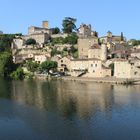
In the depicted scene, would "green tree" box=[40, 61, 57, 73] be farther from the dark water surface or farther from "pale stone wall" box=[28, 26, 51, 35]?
"pale stone wall" box=[28, 26, 51, 35]

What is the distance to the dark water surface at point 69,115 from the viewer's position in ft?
79.5

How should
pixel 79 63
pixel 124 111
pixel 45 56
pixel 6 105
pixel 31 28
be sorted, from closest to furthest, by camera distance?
pixel 124 111, pixel 6 105, pixel 79 63, pixel 45 56, pixel 31 28

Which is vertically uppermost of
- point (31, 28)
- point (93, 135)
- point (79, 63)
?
point (31, 28)

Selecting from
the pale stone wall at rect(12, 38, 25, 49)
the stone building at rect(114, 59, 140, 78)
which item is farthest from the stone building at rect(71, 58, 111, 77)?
the pale stone wall at rect(12, 38, 25, 49)

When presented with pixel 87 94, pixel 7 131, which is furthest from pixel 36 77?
pixel 7 131

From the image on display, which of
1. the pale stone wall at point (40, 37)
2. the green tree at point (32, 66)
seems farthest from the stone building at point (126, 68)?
the pale stone wall at point (40, 37)

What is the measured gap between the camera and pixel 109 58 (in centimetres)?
6944

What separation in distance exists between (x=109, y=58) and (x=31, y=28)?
30.2m

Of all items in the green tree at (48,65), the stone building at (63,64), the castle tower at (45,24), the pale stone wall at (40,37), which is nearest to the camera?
the green tree at (48,65)

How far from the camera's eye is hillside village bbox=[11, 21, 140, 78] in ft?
209

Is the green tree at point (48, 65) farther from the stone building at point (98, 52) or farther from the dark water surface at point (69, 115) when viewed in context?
the dark water surface at point (69, 115)

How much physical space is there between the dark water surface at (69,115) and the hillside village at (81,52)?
1844 centimetres

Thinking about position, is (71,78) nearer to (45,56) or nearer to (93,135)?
(45,56)

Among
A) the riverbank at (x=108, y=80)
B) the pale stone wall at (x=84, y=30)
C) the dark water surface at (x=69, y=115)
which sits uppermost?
the pale stone wall at (x=84, y=30)
